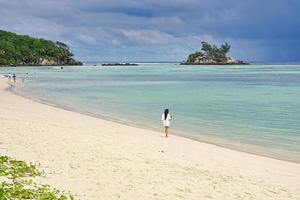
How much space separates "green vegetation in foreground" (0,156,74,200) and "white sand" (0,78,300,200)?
495 mm

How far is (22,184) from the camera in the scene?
417 inches

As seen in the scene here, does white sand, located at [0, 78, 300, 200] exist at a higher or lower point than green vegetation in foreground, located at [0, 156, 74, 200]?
lower

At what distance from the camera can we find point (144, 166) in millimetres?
14398

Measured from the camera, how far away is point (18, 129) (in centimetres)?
2016

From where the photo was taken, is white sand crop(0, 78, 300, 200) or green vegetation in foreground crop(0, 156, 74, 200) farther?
white sand crop(0, 78, 300, 200)

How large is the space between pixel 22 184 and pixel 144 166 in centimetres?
479

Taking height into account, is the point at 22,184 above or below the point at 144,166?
above

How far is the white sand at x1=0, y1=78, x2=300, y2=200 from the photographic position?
1162 centimetres

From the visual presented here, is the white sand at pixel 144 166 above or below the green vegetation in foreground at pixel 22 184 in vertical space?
below

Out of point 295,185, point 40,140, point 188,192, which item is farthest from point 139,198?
point 40,140

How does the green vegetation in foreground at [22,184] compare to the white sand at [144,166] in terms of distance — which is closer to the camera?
the green vegetation in foreground at [22,184]

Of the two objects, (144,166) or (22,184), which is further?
(144,166)

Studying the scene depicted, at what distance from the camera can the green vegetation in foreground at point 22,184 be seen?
31.5ft

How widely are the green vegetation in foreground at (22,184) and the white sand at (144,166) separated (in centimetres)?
50
